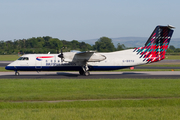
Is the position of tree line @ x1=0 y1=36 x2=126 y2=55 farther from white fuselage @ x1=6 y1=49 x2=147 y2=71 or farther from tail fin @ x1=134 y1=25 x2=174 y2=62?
tail fin @ x1=134 y1=25 x2=174 y2=62

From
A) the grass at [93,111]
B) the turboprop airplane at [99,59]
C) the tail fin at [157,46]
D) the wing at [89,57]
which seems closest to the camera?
the grass at [93,111]

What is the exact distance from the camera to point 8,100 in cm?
1359

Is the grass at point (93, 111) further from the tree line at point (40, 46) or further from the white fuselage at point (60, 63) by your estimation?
the tree line at point (40, 46)

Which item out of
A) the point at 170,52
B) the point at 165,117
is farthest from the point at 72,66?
the point at 170,52

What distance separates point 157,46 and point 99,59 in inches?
301

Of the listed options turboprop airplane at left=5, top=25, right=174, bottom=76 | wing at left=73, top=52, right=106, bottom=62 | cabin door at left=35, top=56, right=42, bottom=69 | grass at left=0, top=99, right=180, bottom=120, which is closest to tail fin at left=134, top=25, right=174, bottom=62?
turboprop airplane at left=5, top=25, right=174, bottom=76

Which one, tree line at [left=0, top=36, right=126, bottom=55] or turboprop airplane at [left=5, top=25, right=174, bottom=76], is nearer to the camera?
turboprop airplane at [left=5, top=25, right=174, bottom=76]

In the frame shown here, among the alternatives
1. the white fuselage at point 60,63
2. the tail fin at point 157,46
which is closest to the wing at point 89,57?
the white fuselage at point 60,63

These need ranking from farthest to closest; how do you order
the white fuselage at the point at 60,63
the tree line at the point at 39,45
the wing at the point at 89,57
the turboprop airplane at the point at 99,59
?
the tree line at the point at 39,45 < the white fuselage at the point at 60,63 < the turboprop airplane at the point at 99,59 < the wing at the point at 89,57

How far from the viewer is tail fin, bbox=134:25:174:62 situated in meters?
28.3

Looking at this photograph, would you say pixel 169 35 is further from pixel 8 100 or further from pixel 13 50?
pixel 13 50

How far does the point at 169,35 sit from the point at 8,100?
21.8 m

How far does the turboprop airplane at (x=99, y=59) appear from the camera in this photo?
1099 inches

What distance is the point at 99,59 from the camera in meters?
27.8
